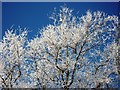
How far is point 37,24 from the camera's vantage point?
622cm

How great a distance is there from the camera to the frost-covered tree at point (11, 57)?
6.34m

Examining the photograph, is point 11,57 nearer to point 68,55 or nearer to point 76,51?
point 68,55

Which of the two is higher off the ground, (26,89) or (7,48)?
(7,48)

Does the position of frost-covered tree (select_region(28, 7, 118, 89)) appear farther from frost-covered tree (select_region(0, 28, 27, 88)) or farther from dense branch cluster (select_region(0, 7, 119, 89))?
frost-covered tree (select_region(0, 28, 27, 88))

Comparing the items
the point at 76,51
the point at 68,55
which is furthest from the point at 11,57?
the point at 76,51

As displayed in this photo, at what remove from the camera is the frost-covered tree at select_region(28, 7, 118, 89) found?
6195 millimetres

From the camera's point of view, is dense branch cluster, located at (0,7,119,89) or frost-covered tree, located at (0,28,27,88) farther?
frost-covered tree, located at (0,28,27,88)

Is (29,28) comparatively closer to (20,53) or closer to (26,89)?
(20,53)

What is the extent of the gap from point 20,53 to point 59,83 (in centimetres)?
83

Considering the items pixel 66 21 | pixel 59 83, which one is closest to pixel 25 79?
pixel 59 83

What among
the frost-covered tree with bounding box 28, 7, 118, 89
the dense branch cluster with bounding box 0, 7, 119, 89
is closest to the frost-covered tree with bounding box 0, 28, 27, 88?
the dense branch cluster with bounding box 0, 7, 119, 89

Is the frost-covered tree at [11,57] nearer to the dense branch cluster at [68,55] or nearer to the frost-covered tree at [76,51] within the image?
the dense branch cluster at [68,55]

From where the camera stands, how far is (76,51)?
6262mm

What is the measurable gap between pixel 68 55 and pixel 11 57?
973mm
